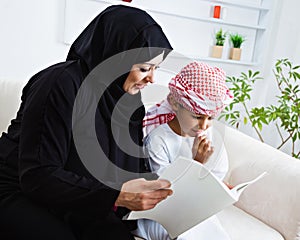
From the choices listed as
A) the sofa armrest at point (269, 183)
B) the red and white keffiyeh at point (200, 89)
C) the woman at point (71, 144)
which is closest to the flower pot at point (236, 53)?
the sofa armrest at point (269, 183)

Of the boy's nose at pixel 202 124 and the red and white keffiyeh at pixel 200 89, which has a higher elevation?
the red and white keffiyeh at pixel 200 89

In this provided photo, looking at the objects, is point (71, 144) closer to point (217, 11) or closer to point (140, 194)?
point (140, 194)

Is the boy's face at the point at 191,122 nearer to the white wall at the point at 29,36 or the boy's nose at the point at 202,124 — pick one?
the boy's nose at the point at 202,124

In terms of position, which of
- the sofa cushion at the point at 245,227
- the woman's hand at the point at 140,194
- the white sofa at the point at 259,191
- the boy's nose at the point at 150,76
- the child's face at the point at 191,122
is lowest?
the sofa cushion at the point at 245,227

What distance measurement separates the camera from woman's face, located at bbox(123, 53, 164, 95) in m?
1.08

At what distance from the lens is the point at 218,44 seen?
2.68 m

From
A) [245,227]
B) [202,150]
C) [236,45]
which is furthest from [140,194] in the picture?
[236,45]

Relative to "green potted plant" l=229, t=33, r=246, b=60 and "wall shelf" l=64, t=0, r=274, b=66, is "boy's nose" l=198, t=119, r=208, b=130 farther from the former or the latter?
"green potted plant" l=229, t=33, r=246, b=60

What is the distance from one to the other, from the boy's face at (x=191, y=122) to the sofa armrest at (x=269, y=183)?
7 cm

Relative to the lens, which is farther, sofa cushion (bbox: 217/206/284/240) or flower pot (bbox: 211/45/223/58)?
flower pot (bbox: 211/45/223/58)

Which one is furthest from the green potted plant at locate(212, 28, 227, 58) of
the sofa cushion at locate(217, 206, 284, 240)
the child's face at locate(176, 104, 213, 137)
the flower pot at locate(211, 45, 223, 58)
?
the child's face at locate(176, 104, 213, 137)

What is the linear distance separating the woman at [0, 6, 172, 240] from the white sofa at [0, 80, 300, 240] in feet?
0.78

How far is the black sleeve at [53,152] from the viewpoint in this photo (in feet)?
3.20

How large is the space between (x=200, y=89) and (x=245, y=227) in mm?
581
